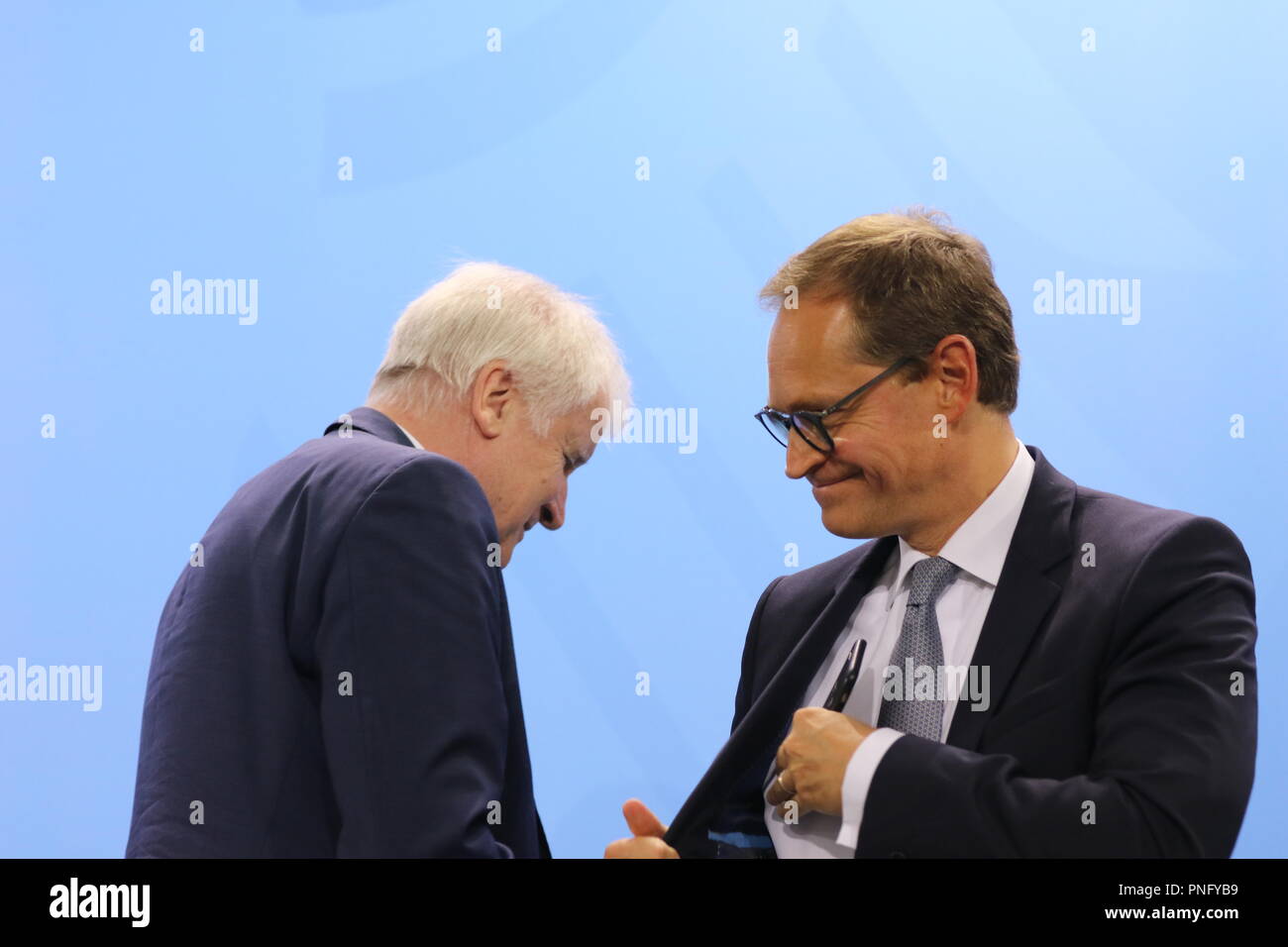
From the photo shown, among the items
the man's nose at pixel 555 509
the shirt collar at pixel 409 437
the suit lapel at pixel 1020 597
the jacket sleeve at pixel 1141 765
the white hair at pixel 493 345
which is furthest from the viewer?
the man's nose at pixel 555 509

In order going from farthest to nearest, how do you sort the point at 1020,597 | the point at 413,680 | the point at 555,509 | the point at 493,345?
the point at 555,509, the point at 493,345, the point at 1020,597, the point at 413,680

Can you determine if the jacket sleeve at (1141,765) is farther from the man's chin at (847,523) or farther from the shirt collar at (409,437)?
the shirt collar at (409,437)

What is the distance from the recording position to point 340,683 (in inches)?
68.1

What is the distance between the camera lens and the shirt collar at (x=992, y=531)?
1.97m

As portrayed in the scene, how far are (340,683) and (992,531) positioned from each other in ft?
3.23

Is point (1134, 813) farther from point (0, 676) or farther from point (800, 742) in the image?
point (0, 676)

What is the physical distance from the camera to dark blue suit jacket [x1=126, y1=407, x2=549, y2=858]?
1.70 metres

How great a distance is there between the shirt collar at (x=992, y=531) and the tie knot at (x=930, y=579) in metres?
0.02

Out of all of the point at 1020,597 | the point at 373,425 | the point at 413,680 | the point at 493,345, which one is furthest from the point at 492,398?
the point at 1020,597

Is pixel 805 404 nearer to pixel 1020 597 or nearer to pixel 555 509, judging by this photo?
pixel 1020 597

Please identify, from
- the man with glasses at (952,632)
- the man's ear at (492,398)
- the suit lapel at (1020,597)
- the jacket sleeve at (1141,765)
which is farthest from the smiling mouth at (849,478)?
the man's ear at (492,398)

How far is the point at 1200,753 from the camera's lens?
1604 millimetres

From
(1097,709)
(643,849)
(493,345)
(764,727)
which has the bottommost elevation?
(643,849)
